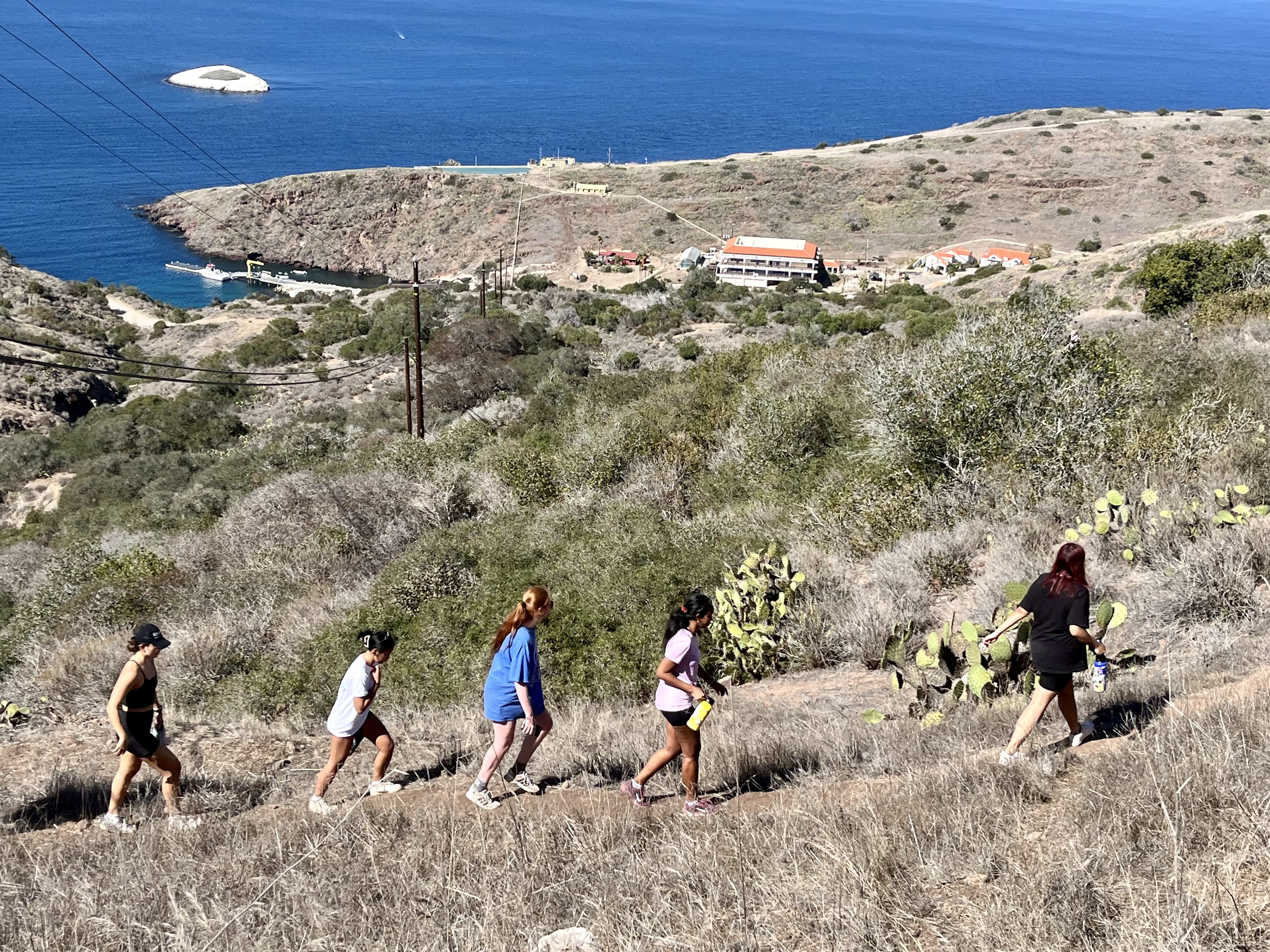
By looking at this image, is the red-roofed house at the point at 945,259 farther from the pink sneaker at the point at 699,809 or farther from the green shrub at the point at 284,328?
the pink sneaker at the point at 699,809

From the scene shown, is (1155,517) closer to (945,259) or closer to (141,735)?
(141,735)

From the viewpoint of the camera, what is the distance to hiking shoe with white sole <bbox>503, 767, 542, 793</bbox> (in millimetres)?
5809

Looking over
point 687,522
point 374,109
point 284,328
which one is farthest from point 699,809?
point 374,109

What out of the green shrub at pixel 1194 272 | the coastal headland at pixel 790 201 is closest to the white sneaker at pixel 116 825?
the green shrub at pixel 1194 272

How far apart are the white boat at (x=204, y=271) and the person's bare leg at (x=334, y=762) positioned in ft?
262

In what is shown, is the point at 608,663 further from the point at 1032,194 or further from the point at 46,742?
the point at 1032,194

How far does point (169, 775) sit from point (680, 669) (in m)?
3.52

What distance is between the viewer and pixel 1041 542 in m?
9.03

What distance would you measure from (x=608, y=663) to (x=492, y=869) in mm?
4697

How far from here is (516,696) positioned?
18.9 ft

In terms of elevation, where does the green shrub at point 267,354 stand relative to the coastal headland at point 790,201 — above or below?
below

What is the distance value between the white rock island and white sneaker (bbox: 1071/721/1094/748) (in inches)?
6425

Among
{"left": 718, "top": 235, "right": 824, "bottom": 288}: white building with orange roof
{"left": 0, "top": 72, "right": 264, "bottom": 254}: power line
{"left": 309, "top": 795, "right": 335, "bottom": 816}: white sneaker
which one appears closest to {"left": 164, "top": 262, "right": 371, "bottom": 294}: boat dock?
{"left": 0, "top": 72, "right": 264, "bottom": 254}: power line

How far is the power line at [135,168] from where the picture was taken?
87938 millimetres
